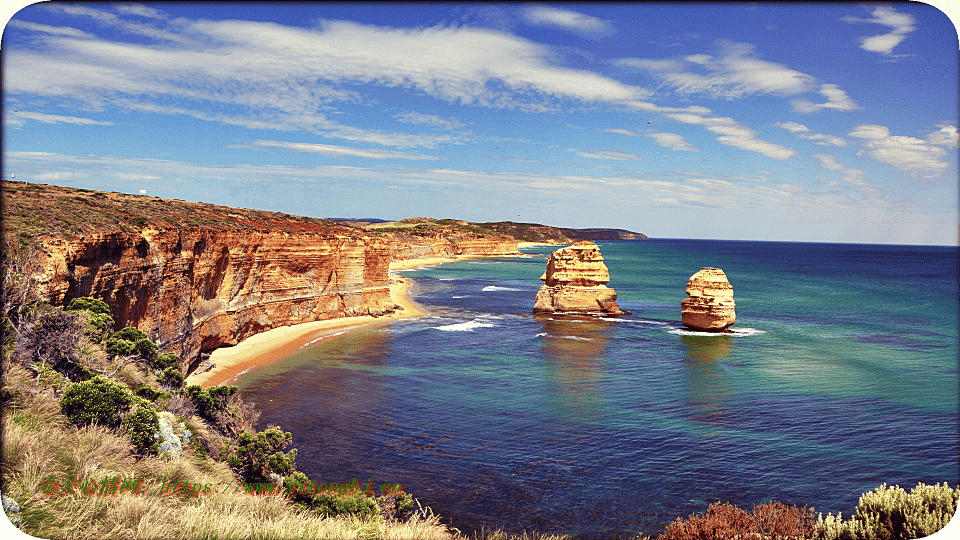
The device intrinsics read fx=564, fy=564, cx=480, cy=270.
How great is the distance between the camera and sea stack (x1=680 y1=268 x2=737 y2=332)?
4516 cm

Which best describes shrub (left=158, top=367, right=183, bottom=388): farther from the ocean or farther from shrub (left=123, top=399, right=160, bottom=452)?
shrub (left=123, top=399, right=160, bottom=452)

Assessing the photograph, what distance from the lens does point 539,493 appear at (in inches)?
663

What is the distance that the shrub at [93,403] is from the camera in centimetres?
967

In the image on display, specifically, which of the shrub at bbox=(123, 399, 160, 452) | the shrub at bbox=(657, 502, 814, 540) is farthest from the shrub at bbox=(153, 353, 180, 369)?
the shrub at bbox=(657, 502, 814, 540)

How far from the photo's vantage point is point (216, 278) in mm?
36469

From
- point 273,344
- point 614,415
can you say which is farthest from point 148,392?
point 273,344

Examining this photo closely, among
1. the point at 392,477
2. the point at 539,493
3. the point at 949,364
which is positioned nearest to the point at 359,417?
the point at 392,477

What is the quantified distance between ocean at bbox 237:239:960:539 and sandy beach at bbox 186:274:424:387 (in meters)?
1.56

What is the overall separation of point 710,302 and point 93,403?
43746 millimetres

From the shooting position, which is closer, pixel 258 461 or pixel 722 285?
pixel 258 461

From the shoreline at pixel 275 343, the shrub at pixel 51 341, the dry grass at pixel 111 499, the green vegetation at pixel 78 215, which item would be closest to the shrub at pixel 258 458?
the dry grass at pixel 111 499

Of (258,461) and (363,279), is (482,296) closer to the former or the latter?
(363,279)

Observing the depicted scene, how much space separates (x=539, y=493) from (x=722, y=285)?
34075 millimetres

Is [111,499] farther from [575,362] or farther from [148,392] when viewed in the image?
[575,362]
